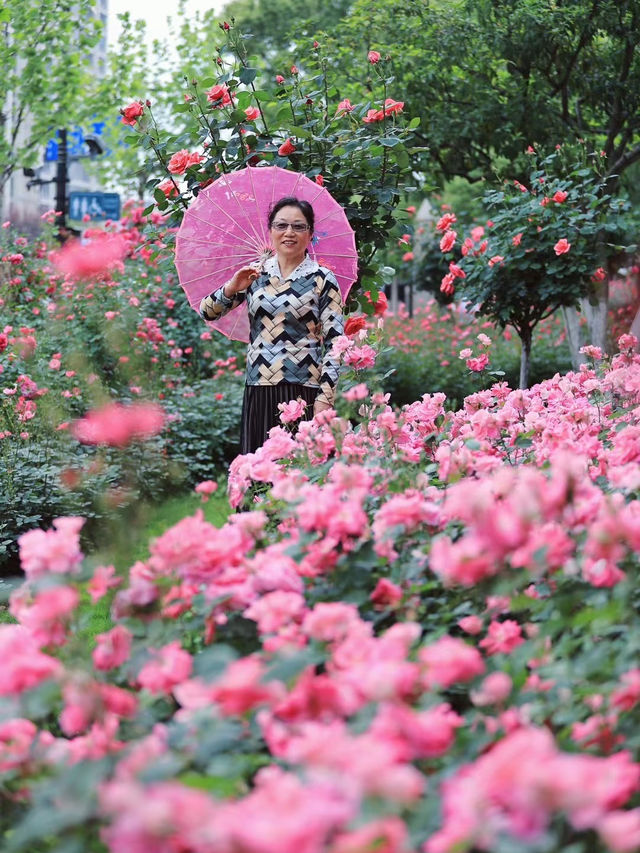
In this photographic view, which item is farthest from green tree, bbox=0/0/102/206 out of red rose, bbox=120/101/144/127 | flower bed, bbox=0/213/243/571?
red rose, bbox=120/101/144/127

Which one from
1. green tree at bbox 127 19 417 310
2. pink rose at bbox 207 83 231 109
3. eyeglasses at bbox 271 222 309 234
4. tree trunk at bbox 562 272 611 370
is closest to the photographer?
eyeglasses at bbox 271 222 309 234

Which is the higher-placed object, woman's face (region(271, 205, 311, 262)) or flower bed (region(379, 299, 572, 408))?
woman's face (region(271, 205, 311, 262))

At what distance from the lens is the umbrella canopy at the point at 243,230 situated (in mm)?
4324

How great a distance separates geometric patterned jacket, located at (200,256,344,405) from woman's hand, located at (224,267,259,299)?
35mm

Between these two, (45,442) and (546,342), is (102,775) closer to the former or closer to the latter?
(45,442)

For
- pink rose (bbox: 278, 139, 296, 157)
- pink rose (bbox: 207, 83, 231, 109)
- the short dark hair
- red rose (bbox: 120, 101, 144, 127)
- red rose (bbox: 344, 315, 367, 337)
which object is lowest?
red rose (bbox: 344, 315, 367, 337)

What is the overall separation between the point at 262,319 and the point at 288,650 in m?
2.87

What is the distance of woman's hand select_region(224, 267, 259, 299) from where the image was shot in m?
Answer: 4.13

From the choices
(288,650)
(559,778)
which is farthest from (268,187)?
(559,778)

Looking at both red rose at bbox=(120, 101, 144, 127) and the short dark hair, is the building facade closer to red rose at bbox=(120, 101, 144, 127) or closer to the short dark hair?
red rose at bbox=(120, 101, 144, 127)

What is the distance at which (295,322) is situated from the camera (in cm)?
407

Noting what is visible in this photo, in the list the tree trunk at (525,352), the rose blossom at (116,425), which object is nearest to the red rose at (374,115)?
the rose blossom at (116,425)

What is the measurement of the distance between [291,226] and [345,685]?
118 inches

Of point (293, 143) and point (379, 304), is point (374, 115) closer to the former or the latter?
point (293, 143)
